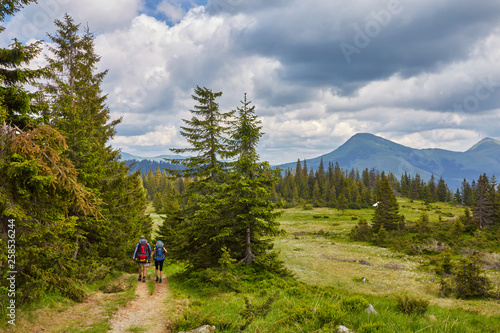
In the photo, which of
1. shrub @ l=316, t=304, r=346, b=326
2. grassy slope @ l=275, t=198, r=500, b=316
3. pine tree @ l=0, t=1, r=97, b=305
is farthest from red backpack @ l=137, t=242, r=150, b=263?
grassy slope @ l=275, t=198, r=500, b=316

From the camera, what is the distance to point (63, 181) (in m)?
6.80

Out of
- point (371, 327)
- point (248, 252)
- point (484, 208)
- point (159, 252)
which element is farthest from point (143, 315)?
point (484, 208)

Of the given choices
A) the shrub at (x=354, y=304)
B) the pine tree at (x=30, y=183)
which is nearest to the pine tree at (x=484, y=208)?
the shrub at (x=354, y=304)

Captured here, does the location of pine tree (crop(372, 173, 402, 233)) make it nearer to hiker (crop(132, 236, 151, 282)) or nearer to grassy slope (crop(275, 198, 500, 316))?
grassy slope (crop(275, 198, 500, 316))

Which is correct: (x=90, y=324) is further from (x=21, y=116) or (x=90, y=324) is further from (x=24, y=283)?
(x=21, y=116)

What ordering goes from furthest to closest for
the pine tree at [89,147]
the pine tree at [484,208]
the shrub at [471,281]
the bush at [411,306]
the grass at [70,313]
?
1. the pine tree at [484,208]
2. the shrub at [471,281]
3. the pine tree at [89,147]
4. the bush at [411,306]
5. the grass at [70,313]

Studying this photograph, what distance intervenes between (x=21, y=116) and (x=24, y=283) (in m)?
5.33

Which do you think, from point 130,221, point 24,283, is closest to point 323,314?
point 24,283

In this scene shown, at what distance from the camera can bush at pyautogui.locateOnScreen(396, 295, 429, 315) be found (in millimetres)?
8352

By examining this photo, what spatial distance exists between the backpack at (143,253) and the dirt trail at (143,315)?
2281 mm

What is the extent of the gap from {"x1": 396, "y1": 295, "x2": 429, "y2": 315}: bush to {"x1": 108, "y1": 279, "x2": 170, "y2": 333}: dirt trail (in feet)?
26.1

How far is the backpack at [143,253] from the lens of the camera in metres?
13.9

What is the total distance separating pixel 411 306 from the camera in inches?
338

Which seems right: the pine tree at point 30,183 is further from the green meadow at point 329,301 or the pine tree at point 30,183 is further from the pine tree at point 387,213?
the pine tree at point 387,213
